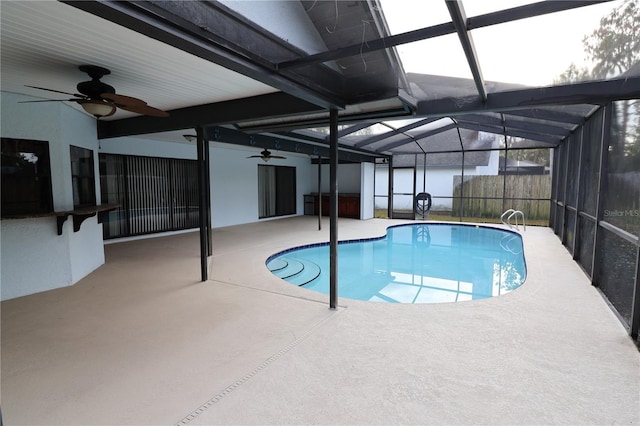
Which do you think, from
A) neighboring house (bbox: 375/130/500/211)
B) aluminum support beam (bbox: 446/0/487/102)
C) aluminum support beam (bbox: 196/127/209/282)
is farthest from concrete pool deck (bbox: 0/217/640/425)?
neighboring house (bbox: 375/130/500/211)

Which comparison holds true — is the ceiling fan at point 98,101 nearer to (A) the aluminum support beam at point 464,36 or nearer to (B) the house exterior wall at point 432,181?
(A) the aluminum support beam at point 464,36

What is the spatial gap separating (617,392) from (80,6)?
3615mm

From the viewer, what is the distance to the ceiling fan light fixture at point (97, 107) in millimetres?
2639

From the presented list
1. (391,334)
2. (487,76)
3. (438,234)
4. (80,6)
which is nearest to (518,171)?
(438,234)

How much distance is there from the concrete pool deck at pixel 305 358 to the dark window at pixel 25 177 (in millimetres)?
1095

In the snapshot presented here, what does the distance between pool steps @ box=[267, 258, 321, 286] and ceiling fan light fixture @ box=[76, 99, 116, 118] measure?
3.37 metres

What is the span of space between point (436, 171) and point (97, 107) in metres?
12.1

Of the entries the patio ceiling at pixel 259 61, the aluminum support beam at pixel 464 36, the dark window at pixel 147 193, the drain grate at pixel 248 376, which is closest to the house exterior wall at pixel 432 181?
the dark window at pixel 147 193

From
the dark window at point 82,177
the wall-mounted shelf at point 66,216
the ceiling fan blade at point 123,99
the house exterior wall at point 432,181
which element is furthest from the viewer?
the house exterior wall at point 432,181

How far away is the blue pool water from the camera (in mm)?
4980

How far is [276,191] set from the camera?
38.6ft

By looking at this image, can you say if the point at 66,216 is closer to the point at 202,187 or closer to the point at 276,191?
the point at 202,187

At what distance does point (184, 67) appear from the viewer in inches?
106

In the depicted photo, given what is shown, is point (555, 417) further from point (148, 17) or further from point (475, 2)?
point (148, 17)
